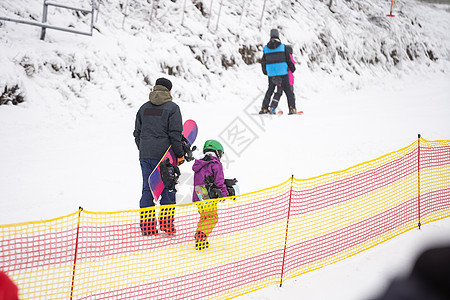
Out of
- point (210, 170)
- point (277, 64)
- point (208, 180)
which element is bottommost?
point (208, 180)

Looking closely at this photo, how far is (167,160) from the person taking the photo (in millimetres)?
4703

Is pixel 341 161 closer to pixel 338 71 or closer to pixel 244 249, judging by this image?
pixel 244 249

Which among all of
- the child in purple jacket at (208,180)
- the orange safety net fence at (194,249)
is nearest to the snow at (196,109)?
the orange safety net fence at (194,249)

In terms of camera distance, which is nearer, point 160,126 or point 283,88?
point 160,126

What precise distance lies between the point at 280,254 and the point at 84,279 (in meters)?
2.02

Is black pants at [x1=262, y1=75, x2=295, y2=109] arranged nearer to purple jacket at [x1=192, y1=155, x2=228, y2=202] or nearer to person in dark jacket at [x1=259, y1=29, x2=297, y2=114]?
person in dark jacket at [x1=259, y1=29, x2=297, y2=114]

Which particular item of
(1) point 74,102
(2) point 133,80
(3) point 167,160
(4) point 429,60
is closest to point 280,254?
(3) point 167,160

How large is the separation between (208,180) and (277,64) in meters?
6.73

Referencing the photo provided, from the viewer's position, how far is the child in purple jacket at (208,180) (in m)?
4.38

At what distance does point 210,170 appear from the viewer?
4527 mm

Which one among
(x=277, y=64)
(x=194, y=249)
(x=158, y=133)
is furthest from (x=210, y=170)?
(x=277, y=64)

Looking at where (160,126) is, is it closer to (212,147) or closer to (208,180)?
(212,147)

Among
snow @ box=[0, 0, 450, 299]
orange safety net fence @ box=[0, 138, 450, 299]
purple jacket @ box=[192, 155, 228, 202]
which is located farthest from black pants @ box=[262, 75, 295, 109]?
purple jacket @ box=[192, 155, 228, 202]

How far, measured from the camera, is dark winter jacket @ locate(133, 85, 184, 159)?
4660mm
